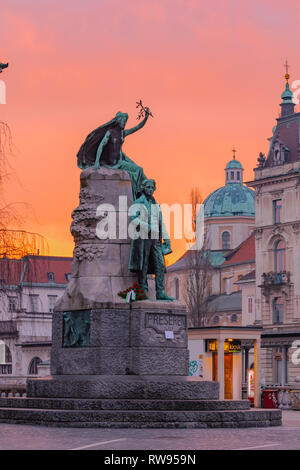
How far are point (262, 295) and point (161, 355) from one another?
62243 mm

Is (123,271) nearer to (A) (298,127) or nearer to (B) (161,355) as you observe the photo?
(B) (161,355)

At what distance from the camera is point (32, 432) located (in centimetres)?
1720

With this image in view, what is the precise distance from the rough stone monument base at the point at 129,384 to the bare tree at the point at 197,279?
52.9 meters

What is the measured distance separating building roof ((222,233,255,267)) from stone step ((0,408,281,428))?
295ft

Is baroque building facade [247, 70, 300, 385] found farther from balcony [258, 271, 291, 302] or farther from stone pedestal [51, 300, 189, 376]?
stone pedestal [51, 300, 189, 376]

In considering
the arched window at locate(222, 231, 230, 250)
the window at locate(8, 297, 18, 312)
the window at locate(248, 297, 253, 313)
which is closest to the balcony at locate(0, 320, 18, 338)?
the window at locate(8, 297, 18, 312)

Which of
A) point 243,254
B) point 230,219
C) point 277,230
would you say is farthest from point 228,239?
point 277,230

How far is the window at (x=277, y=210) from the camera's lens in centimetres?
8138

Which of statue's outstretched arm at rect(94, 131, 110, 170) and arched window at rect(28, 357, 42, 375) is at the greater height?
statue's outstretched arm at rect(94, 131, 110, 170)

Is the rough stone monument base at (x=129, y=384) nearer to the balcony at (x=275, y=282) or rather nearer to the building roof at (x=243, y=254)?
the balcony at (x=275, y=282)

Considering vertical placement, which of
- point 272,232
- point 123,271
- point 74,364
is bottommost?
point 74,364

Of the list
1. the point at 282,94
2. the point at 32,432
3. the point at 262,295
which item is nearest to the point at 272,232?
the point at 262,295

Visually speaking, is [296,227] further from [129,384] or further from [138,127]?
[129,384]

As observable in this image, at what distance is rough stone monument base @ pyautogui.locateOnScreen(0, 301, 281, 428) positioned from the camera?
18.7 metres
